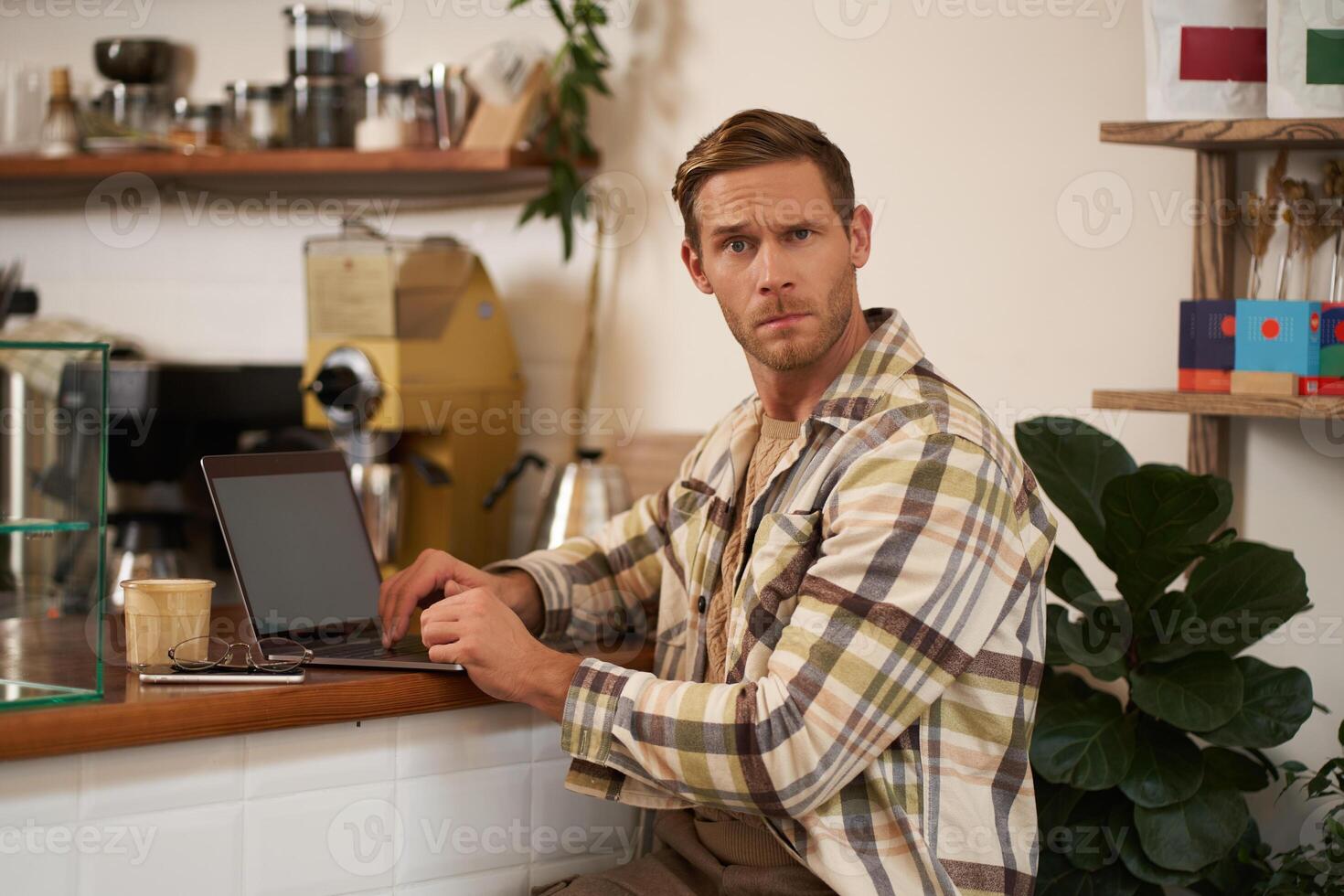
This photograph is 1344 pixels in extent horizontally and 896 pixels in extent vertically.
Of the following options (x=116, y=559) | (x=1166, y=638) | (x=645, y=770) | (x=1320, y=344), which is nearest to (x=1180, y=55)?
(x=1320, y=344)

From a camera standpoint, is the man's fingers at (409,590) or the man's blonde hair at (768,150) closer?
the man's blonde hair at (768,150)

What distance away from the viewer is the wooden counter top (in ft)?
4.07

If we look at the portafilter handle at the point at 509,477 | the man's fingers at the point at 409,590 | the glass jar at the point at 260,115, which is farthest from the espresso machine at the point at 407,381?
the man's fingers at the point at 409,590

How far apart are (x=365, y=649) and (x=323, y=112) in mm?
1830

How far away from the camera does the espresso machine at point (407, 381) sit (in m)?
2.67

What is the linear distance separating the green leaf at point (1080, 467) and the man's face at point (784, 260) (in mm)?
432

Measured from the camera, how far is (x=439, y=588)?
167cm

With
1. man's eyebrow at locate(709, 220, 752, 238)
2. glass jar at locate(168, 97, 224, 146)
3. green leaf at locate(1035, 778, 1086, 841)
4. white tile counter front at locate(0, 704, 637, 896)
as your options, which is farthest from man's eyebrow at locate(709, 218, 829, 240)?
glass jar at locate(168, 97, 224, 146)

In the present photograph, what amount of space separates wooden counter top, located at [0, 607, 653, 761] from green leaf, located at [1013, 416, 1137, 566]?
798 millimetres

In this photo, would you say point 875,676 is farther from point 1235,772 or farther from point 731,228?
point 1235,772

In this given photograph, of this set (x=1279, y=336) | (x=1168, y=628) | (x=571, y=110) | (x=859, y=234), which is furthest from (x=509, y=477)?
(x=1279, y=336)

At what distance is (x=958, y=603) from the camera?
1296 millimetres

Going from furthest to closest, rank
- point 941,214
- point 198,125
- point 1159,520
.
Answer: point 198,125, point 941,214, point 1159,520

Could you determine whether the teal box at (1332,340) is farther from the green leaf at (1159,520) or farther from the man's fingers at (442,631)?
the man's fingers at (442,631)
